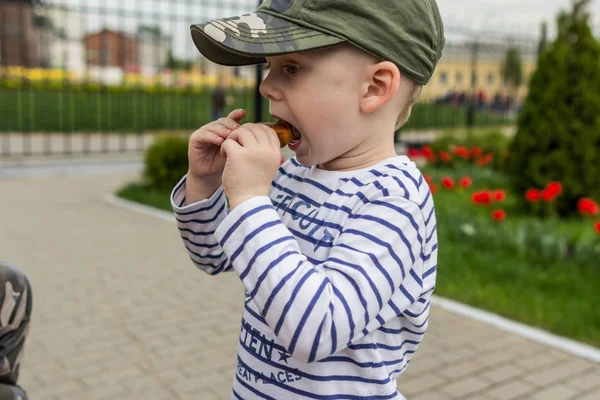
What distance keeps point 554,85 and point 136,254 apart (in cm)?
440

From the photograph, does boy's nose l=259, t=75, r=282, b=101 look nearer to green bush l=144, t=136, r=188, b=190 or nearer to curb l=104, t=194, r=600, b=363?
curb l=104, t=194, r=600, b=363

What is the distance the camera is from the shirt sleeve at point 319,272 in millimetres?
1155

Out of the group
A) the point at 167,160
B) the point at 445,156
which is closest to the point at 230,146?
the point at 167,160

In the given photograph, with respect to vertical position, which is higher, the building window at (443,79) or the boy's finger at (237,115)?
the boy's finger at (237,115)

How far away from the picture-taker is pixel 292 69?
4.22 feet

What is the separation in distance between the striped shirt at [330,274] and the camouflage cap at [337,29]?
236 millimetres

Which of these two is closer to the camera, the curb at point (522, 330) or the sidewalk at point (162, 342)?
the sidewalk at point (162, 342)

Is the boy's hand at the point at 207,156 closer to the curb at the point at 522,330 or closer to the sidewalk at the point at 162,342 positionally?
the sidewalk at the point at 162,342

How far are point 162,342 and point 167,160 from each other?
4555 millimetres

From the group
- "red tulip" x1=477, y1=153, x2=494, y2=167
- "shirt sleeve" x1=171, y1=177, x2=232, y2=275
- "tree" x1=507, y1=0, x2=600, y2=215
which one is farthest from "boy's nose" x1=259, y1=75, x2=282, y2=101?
"red tulip" x1=477, y1=153, x2=494, y2=167

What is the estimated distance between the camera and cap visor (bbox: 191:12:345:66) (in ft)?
3.96

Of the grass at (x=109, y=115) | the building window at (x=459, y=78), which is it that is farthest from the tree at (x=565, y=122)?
the building window at (x=459, y=78)

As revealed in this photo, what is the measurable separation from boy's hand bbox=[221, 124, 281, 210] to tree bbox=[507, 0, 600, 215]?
597 cm

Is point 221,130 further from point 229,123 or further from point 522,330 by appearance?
point 522,330
